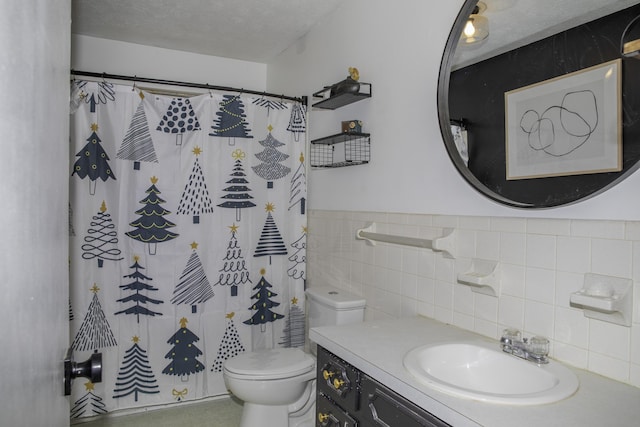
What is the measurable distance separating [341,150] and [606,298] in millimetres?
1640

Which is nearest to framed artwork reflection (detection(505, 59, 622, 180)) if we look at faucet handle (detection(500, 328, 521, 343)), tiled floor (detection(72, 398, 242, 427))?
faucet handle (detection(500, 328, 521, 343))

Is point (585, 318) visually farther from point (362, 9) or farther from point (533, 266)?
point (362, 9)

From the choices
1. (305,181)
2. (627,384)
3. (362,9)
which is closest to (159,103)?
(305,181)

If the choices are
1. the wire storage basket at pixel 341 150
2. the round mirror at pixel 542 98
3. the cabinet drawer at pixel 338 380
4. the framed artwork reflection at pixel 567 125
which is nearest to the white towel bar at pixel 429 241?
the round mirror at pixel 542 98

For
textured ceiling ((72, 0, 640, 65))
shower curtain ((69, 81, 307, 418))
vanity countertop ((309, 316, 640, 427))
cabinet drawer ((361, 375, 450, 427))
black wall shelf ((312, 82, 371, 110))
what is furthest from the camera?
textured ceiling ((72, 0, 640, 65))

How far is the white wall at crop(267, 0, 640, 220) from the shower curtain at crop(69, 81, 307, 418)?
413 millimetres

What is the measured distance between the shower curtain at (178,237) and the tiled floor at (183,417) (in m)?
0.07

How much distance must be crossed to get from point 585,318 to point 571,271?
0.14m

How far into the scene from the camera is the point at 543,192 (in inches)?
52.4

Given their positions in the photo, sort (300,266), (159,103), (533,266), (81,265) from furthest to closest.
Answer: (300,266), (159,103), (81,265), (533,266)

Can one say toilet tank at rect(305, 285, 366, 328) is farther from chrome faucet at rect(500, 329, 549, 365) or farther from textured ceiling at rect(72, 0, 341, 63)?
textured ceiling at rect(72, 0, 341, 63)

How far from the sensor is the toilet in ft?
6.80

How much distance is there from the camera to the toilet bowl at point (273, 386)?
2.07 metres

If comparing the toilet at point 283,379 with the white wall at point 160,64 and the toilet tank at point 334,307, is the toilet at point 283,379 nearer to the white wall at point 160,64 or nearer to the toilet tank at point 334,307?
the toilet tank at point 334,307
